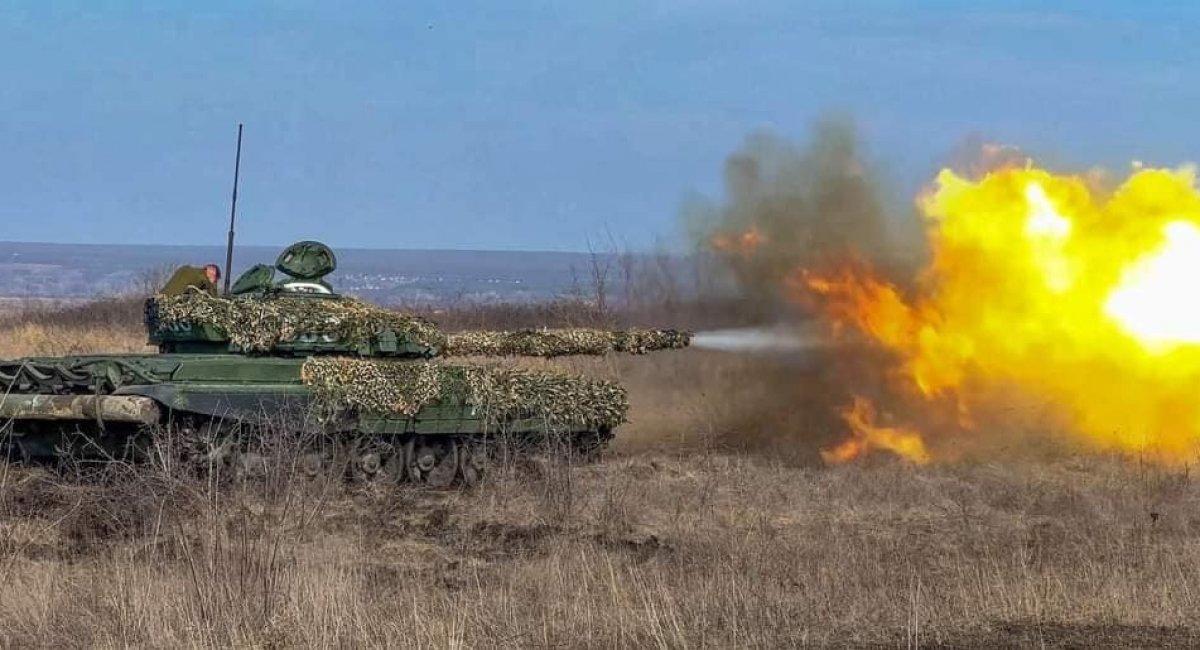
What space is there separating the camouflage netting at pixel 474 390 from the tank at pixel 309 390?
14mm

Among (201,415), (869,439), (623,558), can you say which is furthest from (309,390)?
(869,439)

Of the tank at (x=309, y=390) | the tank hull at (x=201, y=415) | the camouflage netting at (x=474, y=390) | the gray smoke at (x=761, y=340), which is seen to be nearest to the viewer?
the tank hull at (x=201, y=415)

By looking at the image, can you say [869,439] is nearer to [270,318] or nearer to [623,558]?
[270,318]

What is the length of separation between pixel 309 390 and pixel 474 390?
1712 mm

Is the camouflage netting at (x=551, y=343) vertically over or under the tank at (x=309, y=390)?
over

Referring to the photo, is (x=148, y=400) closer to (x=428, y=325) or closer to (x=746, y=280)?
(x=428, y=325)

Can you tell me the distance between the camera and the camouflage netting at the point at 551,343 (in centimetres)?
1681

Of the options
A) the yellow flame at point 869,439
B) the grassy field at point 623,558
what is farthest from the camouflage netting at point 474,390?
the yellow flame at point 869,439

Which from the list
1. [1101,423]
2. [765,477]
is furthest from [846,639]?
[1101,423]

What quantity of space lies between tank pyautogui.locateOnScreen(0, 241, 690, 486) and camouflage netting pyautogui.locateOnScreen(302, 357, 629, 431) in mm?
14

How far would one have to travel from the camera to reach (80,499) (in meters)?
11.9

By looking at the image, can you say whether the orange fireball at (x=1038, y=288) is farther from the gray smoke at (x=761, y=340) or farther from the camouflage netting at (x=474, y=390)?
the camouflage netting at (x=474, y=390)

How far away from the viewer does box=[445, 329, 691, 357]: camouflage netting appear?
55.2ft

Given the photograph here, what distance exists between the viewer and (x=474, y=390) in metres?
15.4
